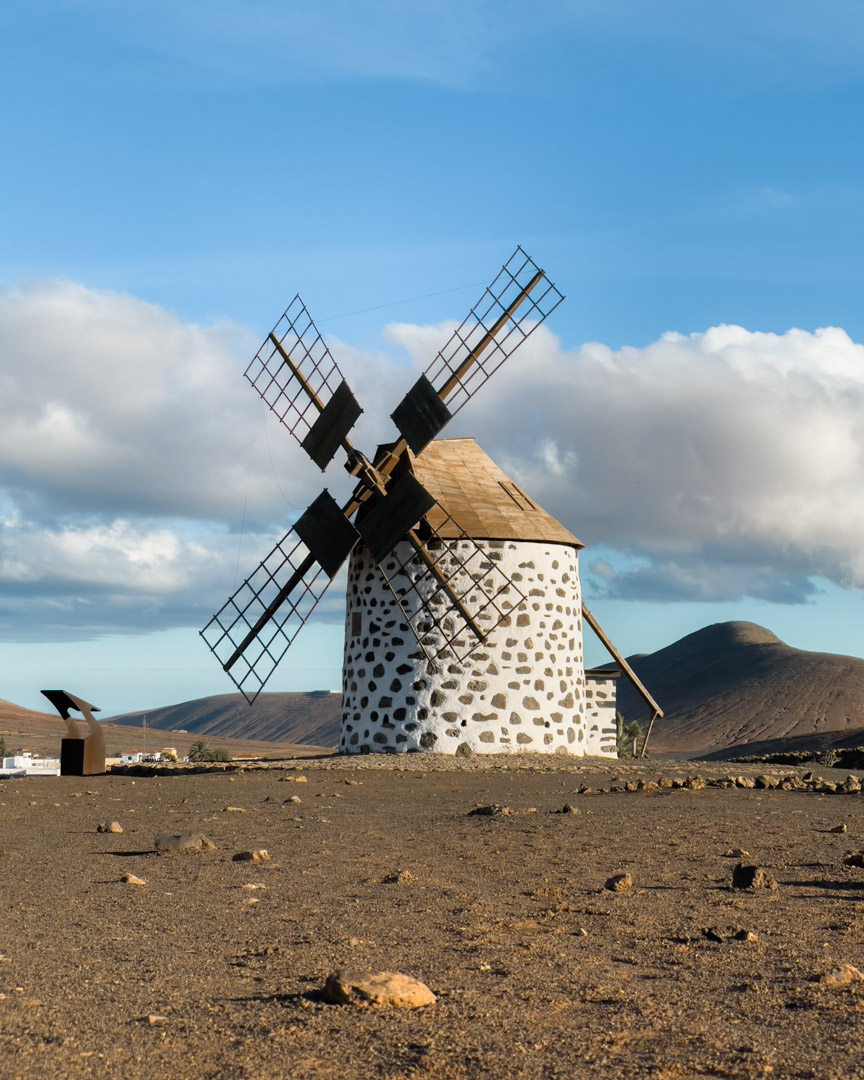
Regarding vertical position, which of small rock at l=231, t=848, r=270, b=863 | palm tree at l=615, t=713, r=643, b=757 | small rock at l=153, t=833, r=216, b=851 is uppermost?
palm tree at l=615, t=713, r=643, b=757

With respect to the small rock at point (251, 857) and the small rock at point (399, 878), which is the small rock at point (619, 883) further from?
the small rock at point (251, 857)

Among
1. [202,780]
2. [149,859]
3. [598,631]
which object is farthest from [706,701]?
[149,859]

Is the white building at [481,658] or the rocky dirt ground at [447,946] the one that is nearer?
the rocky dirt ground at [447,946]

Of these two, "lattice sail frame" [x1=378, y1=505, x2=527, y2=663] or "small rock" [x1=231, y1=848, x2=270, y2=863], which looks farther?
"lattice sail frame" [x1=378, y1=505, x2=527, y2=663]

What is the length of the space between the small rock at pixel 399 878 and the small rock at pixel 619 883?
54.2 inches

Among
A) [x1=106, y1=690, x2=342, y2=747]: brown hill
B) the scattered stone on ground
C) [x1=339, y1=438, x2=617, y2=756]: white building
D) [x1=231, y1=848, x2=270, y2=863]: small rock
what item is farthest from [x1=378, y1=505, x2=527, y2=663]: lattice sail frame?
[x1=106, y1=690, x2=342, y2=747]: brown hill

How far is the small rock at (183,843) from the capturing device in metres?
9.70

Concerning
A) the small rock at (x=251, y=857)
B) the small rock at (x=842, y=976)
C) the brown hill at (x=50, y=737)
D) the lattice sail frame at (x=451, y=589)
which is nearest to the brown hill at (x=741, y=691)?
the brown hill at (x=50, y=737)

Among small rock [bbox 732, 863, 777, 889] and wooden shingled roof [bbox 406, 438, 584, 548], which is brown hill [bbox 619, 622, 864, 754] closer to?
wooden shingled roof [bbox 406, 438, 584, 548]

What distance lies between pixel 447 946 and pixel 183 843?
4337mm

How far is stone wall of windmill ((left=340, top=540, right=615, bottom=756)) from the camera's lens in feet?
70.9

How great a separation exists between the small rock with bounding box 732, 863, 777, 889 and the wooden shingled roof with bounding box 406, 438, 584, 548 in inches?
582

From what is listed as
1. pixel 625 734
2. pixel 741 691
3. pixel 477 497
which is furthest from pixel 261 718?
pixel 477 497

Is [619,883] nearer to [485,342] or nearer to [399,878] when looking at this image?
[399,878]
